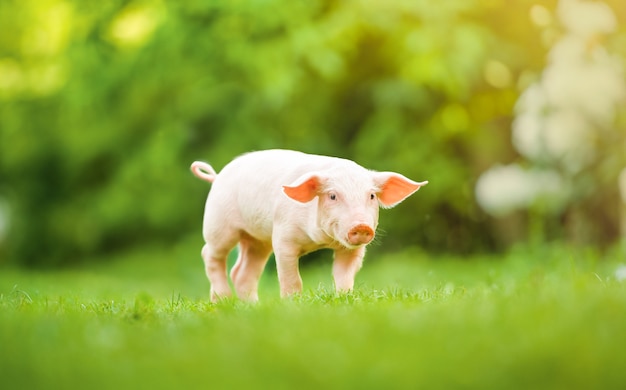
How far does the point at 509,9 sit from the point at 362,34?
6.38 ft

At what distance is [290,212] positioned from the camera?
16.6 ft

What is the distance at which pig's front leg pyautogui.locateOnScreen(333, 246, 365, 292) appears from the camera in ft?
17.0

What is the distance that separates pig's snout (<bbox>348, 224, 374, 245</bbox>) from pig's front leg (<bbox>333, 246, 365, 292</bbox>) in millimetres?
486

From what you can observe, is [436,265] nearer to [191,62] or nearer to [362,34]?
[362,34]

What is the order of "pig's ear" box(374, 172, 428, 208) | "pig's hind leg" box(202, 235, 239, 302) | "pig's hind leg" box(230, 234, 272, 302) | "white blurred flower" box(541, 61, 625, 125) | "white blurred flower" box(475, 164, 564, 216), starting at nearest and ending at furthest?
"pig's ear" box(374, 172, 428, 208) → "pig's hind leg" box(202, 235, 239, 302) → "pig's hind leg" box(230, 234, 272, 302) → "white blurred flower" box(541, 61, 625, 125) → "white blurred flower" box(475, 164, 564, 216)

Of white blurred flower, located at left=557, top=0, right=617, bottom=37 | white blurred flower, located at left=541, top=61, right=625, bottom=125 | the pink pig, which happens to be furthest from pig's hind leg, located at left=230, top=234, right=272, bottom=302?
white blurred flower, located at left=557, top=0, right=617, bottom=37

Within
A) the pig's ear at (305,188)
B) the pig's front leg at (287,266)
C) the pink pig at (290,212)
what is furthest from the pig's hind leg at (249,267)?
the pig's ear at (305,188)

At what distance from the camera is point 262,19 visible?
12.1m

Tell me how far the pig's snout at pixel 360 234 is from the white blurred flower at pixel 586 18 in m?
5.69

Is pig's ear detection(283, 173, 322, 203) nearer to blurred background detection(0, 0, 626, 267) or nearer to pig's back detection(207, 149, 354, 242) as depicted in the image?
pig's back detection(207, 149, 354, 242)

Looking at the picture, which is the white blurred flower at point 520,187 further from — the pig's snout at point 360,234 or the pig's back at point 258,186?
the pig's snout at point 360,234

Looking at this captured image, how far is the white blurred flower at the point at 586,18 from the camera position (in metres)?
9.49

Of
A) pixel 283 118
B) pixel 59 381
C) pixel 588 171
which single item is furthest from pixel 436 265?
pixel 59 381

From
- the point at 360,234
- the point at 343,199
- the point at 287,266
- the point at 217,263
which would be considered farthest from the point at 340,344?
the point at 217,263
